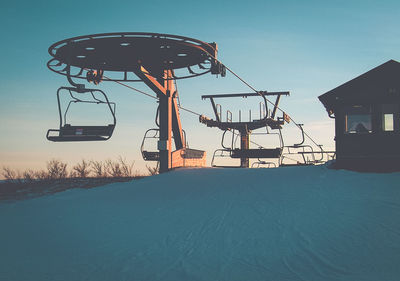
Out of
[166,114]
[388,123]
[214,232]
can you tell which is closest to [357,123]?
[388,123]

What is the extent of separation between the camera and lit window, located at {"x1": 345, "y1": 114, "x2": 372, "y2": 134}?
15.0 meters

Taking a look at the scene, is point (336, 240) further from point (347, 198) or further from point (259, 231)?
point (347, 198)

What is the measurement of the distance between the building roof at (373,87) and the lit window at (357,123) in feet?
1.82

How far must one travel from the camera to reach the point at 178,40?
1180cm

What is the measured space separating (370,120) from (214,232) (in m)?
9.39

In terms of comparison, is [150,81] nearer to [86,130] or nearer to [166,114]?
[166,114]

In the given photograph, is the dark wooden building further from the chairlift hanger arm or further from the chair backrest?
the chair backrest

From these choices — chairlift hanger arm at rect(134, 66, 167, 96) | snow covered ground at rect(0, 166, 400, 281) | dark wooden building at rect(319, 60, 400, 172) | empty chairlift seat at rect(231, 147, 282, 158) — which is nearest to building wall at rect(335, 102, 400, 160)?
dark wooden building at rect(319, 60, 400, 172)

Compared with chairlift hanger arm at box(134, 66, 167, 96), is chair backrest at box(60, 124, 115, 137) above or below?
below

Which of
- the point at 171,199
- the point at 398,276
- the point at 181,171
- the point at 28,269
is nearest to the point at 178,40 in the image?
the point at 171,199

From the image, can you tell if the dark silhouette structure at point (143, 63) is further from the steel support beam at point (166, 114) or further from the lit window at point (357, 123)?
the lit window at point (357, 123)

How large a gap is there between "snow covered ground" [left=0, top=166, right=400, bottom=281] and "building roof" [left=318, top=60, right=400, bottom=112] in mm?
A: 3345

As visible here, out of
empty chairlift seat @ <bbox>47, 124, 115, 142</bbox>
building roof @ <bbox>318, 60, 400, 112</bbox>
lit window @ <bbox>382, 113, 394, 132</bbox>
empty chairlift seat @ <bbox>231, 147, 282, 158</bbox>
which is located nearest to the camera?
empty chairlift seat @ <bbox>47, 124, 115, 142</bbox>

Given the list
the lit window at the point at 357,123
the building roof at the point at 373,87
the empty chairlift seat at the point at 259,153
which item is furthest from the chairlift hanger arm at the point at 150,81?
the lit window at the point at 357,123
